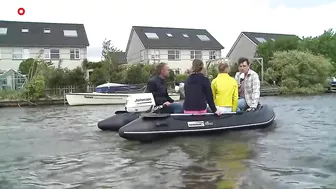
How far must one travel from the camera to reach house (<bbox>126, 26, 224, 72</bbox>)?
1745 inches

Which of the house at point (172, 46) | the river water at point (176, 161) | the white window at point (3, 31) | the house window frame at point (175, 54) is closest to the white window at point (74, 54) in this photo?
the white window at point (3, 31)

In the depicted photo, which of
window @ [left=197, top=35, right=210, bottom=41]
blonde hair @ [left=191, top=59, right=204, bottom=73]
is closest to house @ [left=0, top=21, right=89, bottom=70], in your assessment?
window @ [left=197, top=35, right=210, bottom=41]

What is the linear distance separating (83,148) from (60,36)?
1390 inches

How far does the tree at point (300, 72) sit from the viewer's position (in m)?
34.6

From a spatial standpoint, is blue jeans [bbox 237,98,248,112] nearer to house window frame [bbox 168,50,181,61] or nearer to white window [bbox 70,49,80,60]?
white window [bbox 70,49,80,60]

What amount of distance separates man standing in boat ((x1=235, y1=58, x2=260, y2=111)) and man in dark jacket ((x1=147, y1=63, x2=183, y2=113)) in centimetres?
161

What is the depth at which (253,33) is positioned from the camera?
52.1 meters

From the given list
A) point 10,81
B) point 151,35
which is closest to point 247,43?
point 151,35

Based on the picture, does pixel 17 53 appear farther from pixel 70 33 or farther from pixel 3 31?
pixel 70 33

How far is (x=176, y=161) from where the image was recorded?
660 cm

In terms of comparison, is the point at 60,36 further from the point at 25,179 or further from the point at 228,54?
the point at 25,179

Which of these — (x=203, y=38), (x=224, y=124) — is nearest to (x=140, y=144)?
(x=224, y=124)

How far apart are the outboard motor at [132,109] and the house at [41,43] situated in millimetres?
29673

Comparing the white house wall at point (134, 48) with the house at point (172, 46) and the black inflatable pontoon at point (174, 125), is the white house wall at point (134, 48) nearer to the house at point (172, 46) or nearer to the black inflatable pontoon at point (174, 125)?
the house at point (172, 46)
